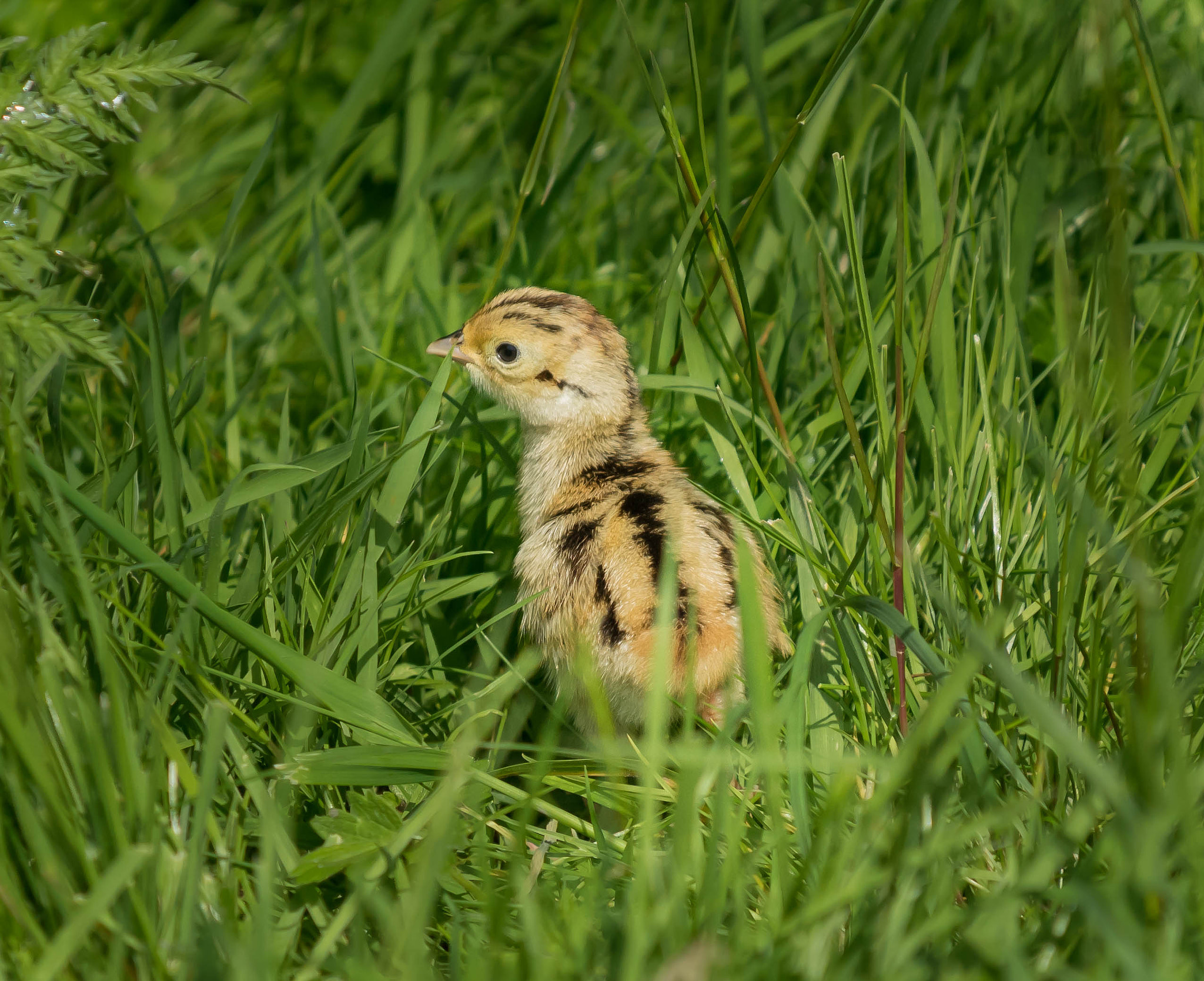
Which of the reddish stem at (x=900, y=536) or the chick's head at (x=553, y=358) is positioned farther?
the chick's head at (x=553, y=358)

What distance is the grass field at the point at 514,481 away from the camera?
6.09 ft

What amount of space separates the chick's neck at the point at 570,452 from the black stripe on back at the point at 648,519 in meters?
0.30

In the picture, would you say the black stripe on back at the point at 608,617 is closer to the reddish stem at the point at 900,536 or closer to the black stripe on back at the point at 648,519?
the black stripe on back at the point at 648,519

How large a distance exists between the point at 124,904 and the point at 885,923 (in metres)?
1.26

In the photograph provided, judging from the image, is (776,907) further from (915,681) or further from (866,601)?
(915,681)

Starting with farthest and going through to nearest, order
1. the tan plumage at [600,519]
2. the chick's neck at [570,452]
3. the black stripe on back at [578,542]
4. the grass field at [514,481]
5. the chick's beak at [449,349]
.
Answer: the chick's beak at [449,349], the chick's neck at [570,452], the black stripe on back at [578,542], the tan plumage at [600,519], the grass field at [514,481]

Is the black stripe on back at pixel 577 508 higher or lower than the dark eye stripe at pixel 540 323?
lower

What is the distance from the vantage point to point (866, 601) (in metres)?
2.33

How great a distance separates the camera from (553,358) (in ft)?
10.9

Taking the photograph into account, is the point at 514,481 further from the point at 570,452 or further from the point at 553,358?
the point at 553,358

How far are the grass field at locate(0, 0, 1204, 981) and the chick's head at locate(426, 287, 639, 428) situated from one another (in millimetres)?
189

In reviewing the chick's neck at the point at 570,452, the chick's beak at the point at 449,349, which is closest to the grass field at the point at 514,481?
the chick's neck at the point at 570,452

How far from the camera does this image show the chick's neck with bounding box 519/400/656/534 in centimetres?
330

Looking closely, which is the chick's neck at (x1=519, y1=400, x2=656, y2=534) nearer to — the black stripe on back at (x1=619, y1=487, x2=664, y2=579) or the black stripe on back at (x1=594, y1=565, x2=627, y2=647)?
the black stripe on back at (x1=619, y1=487, x2=664, y2=579)
